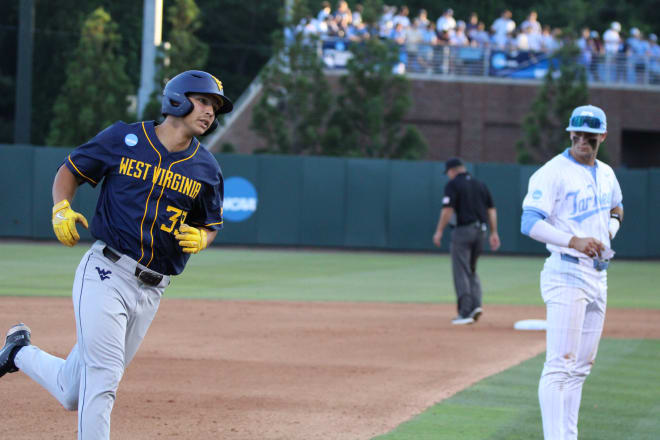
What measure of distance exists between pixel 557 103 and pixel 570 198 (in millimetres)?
25906

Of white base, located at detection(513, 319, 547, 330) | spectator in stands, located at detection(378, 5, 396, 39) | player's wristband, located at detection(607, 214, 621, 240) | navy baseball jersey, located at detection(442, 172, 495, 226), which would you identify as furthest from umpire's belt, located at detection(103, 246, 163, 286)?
spectator in stands, located at detection(378, 5, 396, 39)

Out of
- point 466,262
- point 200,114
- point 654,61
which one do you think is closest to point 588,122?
point 200,114

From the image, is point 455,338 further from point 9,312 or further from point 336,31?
point 336,31

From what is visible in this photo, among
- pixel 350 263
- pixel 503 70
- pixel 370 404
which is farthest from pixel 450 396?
pixel 503 70

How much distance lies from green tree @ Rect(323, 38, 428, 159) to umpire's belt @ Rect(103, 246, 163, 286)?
83.0 ft

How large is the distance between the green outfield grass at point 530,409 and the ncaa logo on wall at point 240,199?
57.8 feet

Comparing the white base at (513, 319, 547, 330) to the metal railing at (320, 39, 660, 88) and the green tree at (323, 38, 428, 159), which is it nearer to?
the green tree at (323, 38, 428, 159)

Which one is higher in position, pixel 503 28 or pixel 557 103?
pixel 503 28

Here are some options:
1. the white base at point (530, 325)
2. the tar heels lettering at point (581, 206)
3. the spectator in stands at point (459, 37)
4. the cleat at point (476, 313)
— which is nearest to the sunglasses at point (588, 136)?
the tar heels lettering at point (581, 206)

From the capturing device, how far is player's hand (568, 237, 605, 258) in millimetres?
5426

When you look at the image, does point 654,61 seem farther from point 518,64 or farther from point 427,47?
point 427,47

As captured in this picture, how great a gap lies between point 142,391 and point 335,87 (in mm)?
27137

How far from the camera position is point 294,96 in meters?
30.5

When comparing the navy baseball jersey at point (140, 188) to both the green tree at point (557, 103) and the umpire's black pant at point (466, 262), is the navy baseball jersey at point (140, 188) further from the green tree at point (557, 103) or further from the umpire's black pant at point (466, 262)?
the green tree at point (557, 103)
